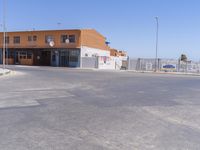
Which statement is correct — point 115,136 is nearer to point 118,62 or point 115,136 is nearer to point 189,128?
point 189,128

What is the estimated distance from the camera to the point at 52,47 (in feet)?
164

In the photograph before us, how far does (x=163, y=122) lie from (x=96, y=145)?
2815 millimetres

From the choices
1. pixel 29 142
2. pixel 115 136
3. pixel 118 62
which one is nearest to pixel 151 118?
pixel 115 136

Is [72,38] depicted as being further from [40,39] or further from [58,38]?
[40,39]

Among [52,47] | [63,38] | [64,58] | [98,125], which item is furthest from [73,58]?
[98,125]

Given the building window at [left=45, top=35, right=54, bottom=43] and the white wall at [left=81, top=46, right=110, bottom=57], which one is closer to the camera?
the white wall at [left=81, top=46, right=110, bottom=57]

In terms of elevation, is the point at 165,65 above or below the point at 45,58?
below

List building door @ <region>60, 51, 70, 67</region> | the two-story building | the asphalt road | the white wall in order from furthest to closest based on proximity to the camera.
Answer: building door @ <region>60, 51, 70, 67</region> → the white wall → the two-story building → the asphalt road

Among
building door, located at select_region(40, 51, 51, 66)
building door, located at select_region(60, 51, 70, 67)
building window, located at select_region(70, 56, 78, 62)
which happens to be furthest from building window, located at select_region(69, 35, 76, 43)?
building door, located at select_region(40, 51, 51, 66)

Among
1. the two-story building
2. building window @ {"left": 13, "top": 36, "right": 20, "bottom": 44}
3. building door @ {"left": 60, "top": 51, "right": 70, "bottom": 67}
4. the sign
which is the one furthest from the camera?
building window @ {"left": 13, "top": 36, "right": 20, "bottom": 44}

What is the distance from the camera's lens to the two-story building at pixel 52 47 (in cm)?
4900

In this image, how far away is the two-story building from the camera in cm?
4900

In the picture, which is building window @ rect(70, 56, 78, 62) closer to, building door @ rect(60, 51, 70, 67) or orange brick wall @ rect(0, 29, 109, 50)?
building door @ rect(60, 51, 70, 67)

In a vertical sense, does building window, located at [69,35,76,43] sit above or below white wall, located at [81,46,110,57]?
above
